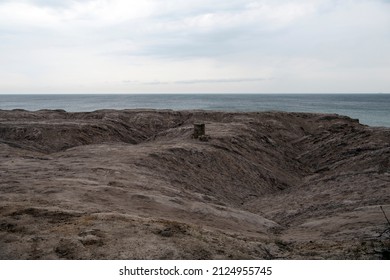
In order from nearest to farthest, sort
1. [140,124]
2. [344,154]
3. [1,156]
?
[1,156] → [344,154] → [140,124]

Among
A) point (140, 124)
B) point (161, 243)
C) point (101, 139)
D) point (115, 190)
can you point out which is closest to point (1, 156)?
point (115, 190)

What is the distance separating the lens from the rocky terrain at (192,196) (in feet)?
29.4

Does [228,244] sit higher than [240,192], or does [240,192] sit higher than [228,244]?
[228,244]

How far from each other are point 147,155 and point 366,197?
11.7 metres

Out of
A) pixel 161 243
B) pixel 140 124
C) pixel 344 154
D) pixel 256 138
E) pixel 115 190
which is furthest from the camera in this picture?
pixel 140 124

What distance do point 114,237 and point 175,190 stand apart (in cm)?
753

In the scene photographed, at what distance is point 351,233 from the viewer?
36.8ft

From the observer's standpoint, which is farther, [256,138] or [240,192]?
[256,138]

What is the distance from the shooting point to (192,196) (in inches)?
642

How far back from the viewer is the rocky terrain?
8961mm

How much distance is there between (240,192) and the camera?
21.6 meters

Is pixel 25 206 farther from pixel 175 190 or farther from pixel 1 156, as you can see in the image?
pixel 1 156

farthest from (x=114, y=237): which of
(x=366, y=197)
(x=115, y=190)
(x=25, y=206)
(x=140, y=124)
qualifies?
(x=140, y=124)

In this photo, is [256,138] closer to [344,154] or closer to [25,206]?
[344,154]
